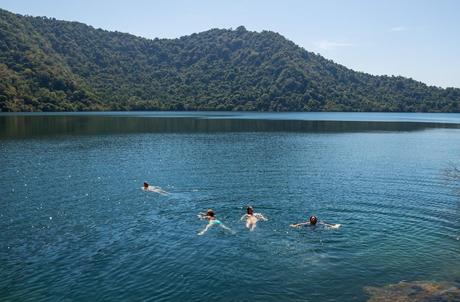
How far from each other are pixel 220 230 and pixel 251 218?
11.4ft

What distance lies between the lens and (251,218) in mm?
37469

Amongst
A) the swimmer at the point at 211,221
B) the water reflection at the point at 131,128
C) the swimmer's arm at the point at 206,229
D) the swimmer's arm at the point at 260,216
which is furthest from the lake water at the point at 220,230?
the water reflection at the point at 131,128

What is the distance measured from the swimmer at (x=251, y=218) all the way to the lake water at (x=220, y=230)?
78 cm

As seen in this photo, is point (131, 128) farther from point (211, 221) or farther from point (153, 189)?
point (211, 221)

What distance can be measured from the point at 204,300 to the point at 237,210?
1863 cm

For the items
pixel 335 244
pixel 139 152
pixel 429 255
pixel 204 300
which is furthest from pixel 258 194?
pixel 139 152

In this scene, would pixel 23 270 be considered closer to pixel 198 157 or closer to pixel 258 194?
pixel 258 194

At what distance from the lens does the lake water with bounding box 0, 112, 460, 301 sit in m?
25.5

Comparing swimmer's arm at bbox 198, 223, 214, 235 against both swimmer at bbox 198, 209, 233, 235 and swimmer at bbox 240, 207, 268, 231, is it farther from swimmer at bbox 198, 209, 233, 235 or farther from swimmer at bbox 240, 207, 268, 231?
swimmer at bbox 240, 207, 268, 231

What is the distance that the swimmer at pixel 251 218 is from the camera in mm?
36125

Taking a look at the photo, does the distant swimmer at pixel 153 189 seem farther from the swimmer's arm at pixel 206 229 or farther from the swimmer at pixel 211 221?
the swimmer's arm at pixel 206 229

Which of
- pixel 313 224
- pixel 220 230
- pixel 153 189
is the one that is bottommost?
pixel 220 230

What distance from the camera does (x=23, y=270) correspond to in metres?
27.0

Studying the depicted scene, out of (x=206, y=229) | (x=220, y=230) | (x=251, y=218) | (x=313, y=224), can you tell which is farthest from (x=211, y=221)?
(x=313, y=224)
